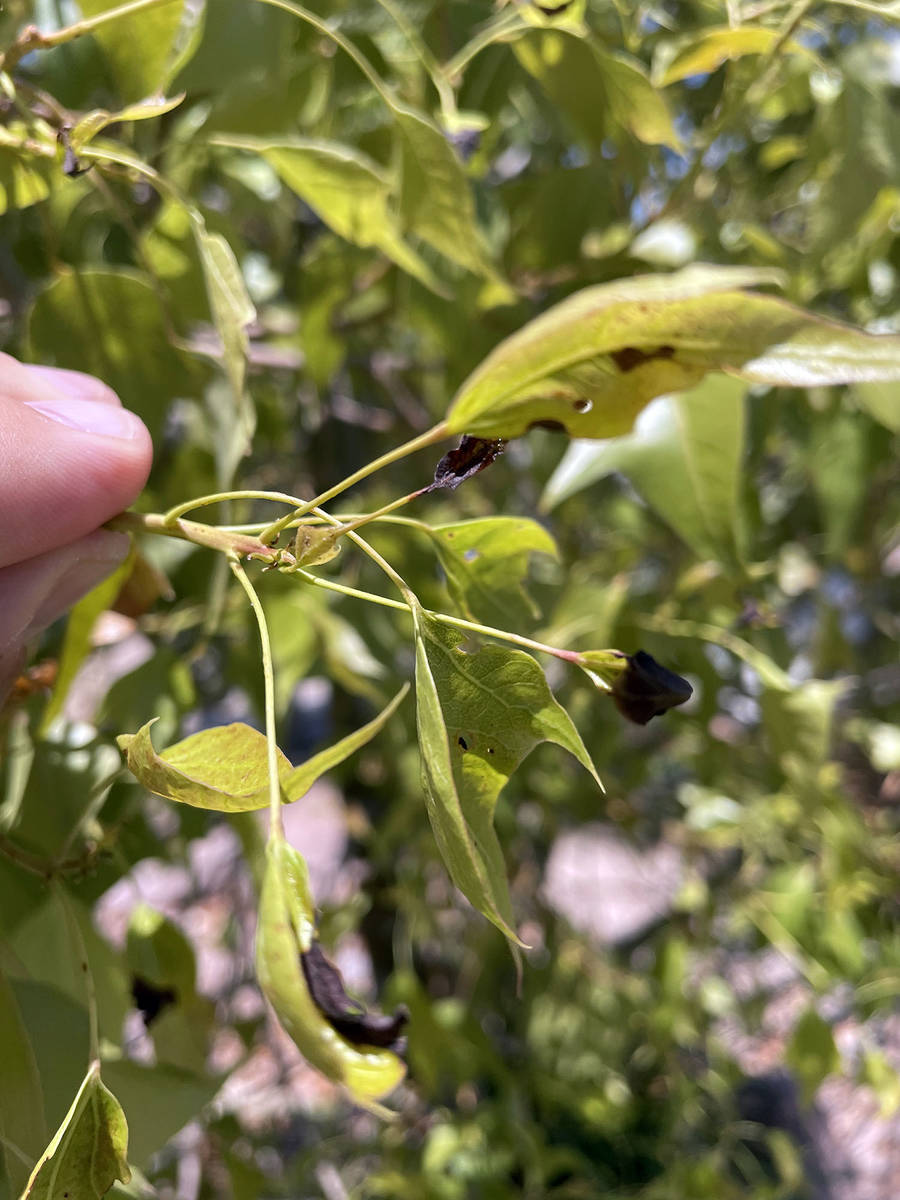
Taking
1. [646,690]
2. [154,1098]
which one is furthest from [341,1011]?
[154,1098]

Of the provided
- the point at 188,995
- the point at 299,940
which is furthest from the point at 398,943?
the point at 299,940

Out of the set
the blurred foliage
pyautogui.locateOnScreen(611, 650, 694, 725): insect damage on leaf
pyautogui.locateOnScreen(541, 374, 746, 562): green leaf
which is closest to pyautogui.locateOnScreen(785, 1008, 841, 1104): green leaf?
the blurred foliage

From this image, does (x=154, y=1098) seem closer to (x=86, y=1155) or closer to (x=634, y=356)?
(x=86, y=1155)

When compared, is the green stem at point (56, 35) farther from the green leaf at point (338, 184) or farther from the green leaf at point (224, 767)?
the green leaf at point (224, 767)

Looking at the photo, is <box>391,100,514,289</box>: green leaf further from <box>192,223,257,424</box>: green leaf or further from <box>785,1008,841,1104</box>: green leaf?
<box>785,1008,841,1104</box>: green leaf

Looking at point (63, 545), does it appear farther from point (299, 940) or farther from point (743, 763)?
point (743, 763)

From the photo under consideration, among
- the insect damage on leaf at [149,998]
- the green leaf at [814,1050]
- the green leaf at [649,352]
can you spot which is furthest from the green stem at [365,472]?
the green leaf at [814,1050]

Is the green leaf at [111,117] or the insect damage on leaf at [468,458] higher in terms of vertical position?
the green leaf at [111,117]
